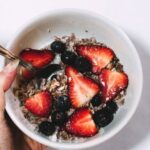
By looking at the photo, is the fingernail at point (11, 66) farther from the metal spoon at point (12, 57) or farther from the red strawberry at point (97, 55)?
the red strawberry at point (97, 55)

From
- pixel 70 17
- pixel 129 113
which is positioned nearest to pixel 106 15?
pixel 70 17

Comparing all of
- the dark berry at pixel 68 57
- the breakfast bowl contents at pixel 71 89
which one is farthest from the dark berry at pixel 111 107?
the dark berry at pixel 68 57

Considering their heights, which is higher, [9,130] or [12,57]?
[12,57]

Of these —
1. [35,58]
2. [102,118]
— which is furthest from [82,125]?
[35,58]

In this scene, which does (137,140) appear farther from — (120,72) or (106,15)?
(106,15)

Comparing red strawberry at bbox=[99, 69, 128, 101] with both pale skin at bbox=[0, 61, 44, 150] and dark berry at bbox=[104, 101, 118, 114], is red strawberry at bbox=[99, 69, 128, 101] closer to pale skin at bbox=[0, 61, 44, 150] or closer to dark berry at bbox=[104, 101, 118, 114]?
dark berry at bbox=[104, 101, 118, 114]

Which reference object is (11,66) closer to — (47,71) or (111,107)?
(47,71)

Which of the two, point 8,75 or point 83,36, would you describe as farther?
point 83,36

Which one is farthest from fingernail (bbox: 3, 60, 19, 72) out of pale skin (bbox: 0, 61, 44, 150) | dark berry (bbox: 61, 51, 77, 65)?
dark berry (bbox: 61, 51, 77, 65)
